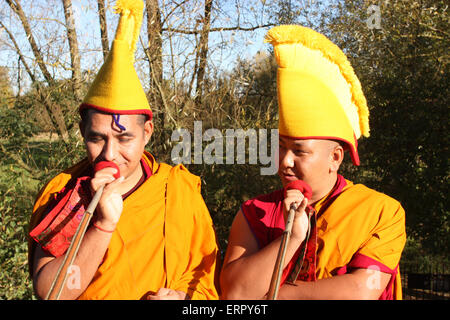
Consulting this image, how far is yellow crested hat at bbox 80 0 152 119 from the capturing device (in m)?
2.35

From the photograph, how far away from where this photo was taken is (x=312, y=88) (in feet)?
7.68

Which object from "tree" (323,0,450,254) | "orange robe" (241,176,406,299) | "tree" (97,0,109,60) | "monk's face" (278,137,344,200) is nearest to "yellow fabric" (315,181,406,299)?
"orange robe" (241,176,406,299)

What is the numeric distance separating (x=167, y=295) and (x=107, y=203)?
50 cm

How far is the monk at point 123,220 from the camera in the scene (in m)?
2.15

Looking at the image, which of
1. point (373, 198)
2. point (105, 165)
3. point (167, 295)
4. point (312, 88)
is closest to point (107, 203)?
point (105, 165)

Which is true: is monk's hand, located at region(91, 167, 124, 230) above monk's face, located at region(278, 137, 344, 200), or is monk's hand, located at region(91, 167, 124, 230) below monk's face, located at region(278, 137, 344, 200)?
below

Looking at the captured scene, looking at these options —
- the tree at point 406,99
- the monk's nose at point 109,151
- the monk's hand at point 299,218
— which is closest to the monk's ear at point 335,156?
the monk's hand at point 299,218

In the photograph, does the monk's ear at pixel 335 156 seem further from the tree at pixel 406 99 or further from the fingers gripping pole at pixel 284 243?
the tree at pixel 406 99

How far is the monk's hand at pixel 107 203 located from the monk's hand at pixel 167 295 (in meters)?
0.37

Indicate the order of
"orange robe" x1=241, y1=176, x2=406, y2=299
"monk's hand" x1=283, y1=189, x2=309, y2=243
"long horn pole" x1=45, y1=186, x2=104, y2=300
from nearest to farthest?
1. "long horn pole" x1=45, y1=186, x2=104, y2=300
2. "monk's hand" x1=283, y1=189, x2=309, y2=243
3. "orange robe" x1=241, y1=176, x2=406, y2=299

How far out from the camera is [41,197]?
253cm

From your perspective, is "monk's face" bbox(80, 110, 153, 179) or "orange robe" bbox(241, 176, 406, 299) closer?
"orange robe" bbox(241, 176, 406, 299)

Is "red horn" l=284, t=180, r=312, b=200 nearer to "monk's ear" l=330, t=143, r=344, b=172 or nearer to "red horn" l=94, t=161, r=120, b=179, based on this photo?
"monk's ear" l=330, t=143, r=344, b=172

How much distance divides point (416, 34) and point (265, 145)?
2.37m
